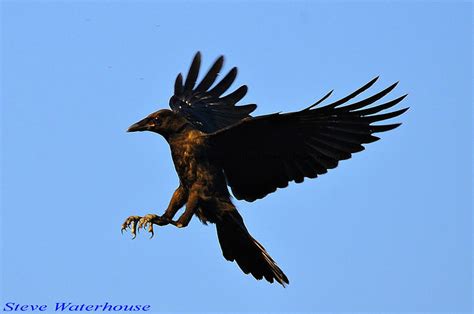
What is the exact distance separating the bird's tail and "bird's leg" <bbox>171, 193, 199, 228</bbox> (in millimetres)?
357

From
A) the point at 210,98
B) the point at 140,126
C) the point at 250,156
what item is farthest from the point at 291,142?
the point at 210,98

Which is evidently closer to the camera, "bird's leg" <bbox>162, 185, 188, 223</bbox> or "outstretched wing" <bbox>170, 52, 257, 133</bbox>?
"bird's leg" <bbox>162, 185, 188, 223</bbox>

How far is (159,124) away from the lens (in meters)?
11.3

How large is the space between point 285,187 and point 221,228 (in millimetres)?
851

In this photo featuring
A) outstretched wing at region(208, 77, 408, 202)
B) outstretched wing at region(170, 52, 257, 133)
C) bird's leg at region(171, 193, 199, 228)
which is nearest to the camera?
outstretched wing at region(208, 77, 408, 202)

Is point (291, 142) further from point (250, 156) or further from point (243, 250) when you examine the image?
point (243, 250)

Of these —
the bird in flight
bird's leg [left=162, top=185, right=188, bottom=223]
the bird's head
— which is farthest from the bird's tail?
the bird's head

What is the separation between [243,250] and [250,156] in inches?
42.7

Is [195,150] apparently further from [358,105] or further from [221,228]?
[358,105]

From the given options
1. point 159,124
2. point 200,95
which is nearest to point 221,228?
point 159,124

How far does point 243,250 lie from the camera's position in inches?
446

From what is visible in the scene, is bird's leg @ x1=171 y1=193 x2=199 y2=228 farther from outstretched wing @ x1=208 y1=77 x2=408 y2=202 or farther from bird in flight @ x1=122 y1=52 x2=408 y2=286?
outstretched wing @ x1=208 y1=77 x2=408 y2=202

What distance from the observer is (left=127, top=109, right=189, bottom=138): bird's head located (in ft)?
36.9

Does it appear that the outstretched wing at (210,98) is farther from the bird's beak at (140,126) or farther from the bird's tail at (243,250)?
the bird's tail at (243,250)
